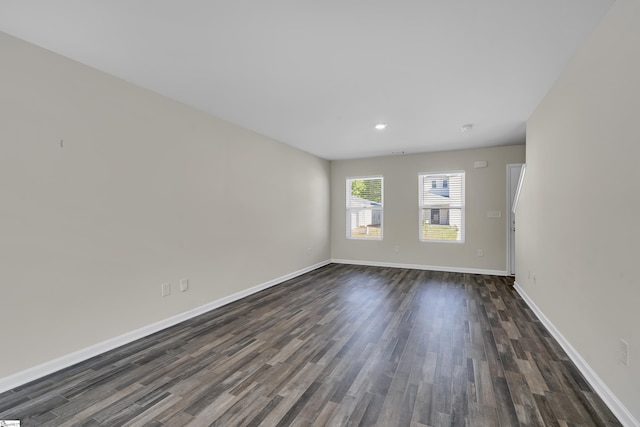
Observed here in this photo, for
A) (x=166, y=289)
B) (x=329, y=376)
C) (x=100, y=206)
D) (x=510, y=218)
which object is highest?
(x=100, y=206)

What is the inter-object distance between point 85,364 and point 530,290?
15.8 ft

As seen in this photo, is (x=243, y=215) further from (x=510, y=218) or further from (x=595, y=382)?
(x=510, y=218)

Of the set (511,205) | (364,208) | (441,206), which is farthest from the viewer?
(364,208)

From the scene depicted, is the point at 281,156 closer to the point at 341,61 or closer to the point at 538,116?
the point at 341,61

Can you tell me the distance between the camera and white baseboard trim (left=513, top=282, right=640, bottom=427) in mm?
1604

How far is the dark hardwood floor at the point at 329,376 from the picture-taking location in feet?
5.62

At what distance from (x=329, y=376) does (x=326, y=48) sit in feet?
8.17

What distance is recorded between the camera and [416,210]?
6137 mm

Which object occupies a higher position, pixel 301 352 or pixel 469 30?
pixel 469 30

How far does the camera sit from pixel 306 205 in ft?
19.3

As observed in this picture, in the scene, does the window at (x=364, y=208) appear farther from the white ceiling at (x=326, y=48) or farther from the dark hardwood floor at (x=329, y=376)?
the dark hardwood floor at (x=329, y=376)

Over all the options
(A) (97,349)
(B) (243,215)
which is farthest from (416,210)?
(A) (97,349)

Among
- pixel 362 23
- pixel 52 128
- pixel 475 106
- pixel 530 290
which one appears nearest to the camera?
pixel 362 23

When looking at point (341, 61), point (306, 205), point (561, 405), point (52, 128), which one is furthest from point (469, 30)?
point (306, 205)
